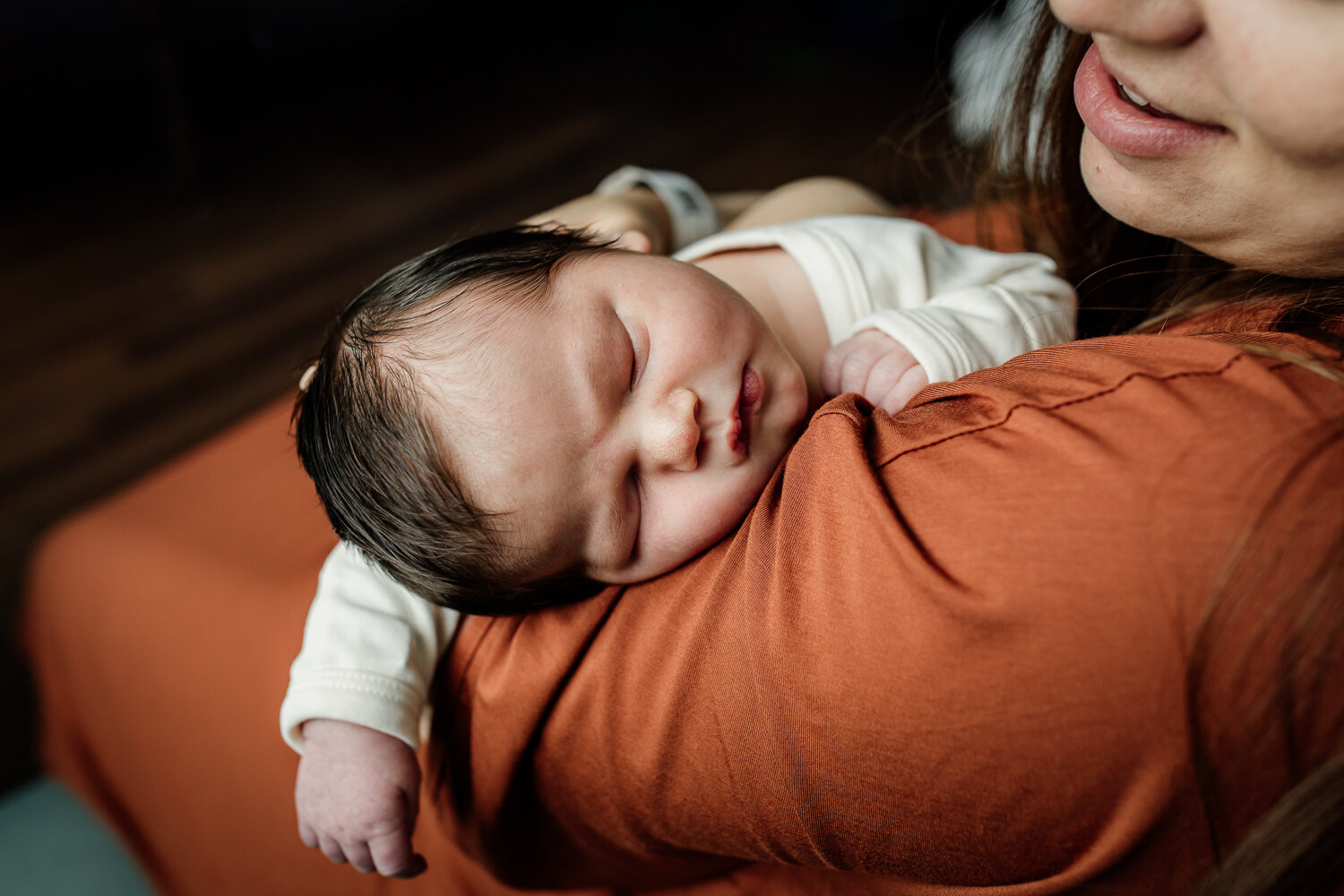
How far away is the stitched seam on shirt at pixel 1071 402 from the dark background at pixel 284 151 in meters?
1.76

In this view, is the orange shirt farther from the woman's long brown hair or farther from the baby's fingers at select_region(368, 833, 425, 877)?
the baby's fingers at select_region(368, 833, 425, 877)

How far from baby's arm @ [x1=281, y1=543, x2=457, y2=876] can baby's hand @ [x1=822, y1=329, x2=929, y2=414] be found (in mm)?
515

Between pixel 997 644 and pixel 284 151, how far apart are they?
149 inches

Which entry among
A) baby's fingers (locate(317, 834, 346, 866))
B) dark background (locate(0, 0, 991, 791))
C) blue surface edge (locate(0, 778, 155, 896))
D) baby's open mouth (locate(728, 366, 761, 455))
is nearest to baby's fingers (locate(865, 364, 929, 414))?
baby's open mouth (locate(728, 366, 761, 455))

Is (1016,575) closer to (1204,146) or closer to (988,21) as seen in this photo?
(1204,146)

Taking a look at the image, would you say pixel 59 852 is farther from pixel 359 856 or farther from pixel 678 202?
pixel 678 202

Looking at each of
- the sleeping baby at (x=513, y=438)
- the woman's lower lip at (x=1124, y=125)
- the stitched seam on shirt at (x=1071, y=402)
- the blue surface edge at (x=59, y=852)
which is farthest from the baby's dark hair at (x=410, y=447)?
A: the blue surface edge at (x=59, y=852)

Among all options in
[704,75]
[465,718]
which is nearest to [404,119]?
[704,75]

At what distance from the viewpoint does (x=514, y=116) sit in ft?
12.4

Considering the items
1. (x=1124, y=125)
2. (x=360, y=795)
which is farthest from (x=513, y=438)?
(x=1124, y=125)

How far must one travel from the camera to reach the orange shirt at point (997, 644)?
48 cm

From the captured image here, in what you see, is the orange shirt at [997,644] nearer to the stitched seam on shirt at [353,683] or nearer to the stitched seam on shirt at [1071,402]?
the stitched seam on shirt at [1071,402]

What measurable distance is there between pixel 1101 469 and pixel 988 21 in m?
2.36

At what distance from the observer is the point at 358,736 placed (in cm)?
79
